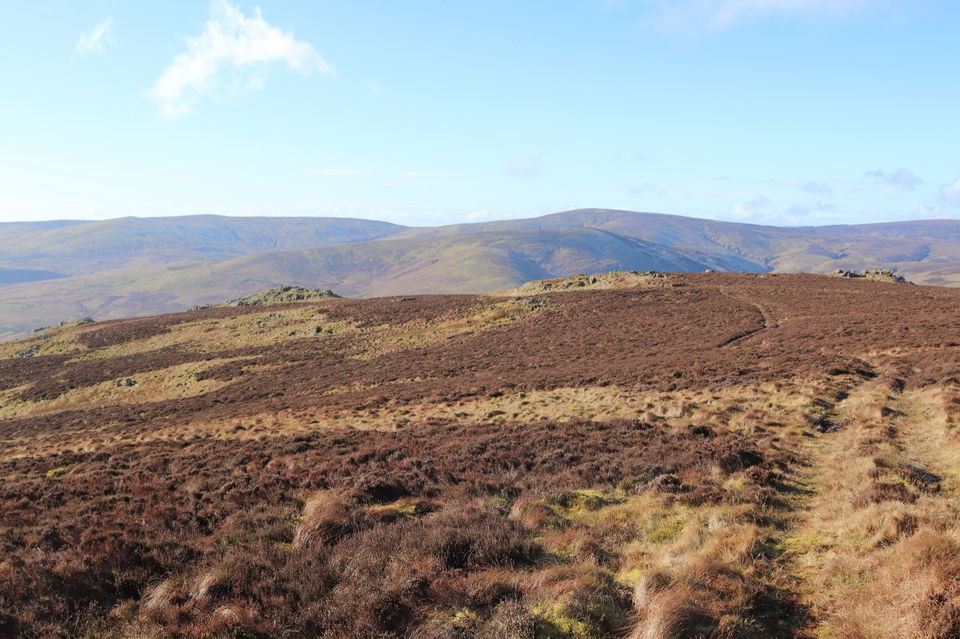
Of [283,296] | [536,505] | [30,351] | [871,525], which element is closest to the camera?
[871,525]

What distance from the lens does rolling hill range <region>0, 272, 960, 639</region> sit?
5461 mm

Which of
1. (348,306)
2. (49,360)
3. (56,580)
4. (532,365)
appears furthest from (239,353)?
(56,580)

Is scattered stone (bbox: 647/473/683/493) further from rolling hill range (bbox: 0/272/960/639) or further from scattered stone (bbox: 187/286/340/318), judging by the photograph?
scattered stone (bbox: 187/286/340/318)

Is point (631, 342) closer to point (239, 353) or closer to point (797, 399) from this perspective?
point (797, 399)

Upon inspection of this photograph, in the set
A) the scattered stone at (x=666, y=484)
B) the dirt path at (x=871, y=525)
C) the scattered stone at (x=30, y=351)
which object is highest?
the dirt path at (x=871, y=525)

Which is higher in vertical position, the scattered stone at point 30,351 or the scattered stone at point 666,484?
the scattered stone at point 666,484

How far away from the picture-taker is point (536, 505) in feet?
30.8

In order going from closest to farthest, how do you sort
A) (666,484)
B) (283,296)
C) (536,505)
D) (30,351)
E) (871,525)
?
(871,525), (536,505), (666,484), (30,351), (283,296)

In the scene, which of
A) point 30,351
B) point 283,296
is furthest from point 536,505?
point 283,296

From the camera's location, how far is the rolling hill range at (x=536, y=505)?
5.46 meters

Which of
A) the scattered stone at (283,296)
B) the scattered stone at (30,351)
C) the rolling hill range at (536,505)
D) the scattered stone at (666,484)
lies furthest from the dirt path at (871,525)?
the scattered stone at (30,351)

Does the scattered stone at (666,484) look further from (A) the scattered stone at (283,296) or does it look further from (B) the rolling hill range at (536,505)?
(A) the scattered stone at (283,296)

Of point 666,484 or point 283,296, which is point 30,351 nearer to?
point 283,296

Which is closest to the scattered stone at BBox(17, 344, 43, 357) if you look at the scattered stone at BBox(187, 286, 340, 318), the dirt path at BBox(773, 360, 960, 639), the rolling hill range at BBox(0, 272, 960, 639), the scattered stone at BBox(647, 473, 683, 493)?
the scattered stone at BBox(187, 286, 340, 318)
